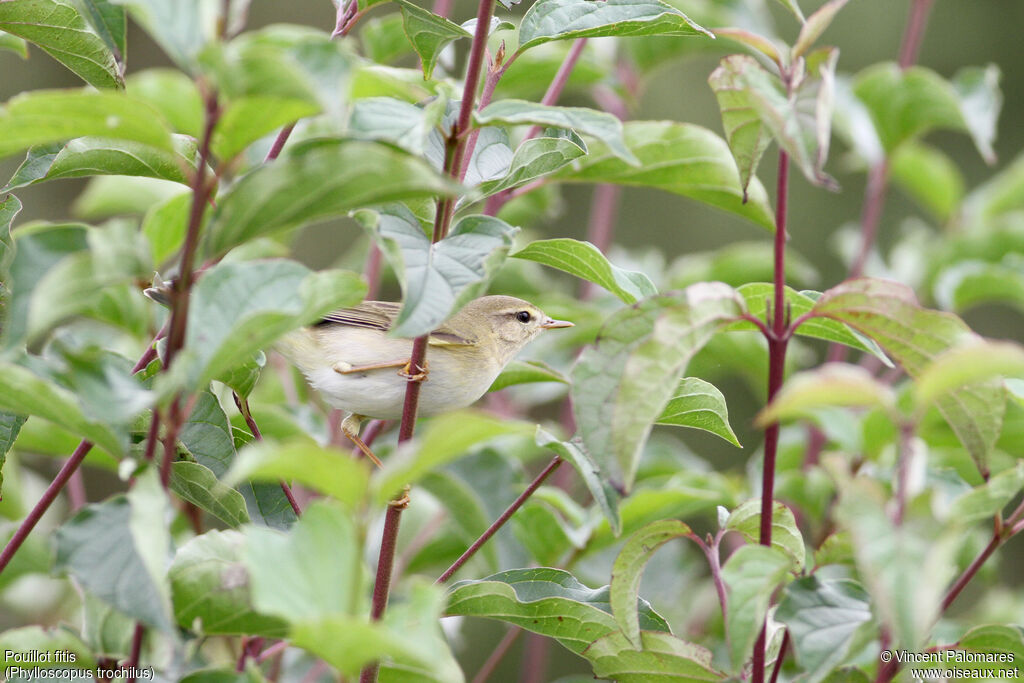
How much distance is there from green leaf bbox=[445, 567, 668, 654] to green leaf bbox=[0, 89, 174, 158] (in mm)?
873

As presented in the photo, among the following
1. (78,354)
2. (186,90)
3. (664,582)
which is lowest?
(664,582)

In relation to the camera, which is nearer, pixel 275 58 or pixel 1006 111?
pixel 275 58

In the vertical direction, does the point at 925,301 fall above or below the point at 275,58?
below

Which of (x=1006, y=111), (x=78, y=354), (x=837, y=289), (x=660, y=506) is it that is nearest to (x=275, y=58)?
(x=78, y=354)

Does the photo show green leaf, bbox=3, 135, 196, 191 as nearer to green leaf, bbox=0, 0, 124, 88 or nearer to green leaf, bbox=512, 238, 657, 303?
green leaf, bbox=0, 0, 124, 88

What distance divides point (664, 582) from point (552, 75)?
5.09 ft

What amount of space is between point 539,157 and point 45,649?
3.47 feet

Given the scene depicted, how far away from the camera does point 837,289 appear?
4.47 ft

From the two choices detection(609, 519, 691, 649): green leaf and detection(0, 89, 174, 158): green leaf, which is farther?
detection(609, 519, 691, 649): green leaf

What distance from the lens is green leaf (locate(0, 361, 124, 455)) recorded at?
3.88 ft

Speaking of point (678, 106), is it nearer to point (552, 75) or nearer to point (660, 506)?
point (552, 75)

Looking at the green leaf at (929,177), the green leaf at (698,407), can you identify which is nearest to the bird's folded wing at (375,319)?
the green leaf at (698,407)

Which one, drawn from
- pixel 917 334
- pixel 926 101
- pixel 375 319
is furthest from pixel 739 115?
pixel 926 101

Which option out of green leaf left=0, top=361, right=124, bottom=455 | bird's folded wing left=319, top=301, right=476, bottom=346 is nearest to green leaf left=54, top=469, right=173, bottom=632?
green leaf left=0, top=361, right=124, bottom=455
